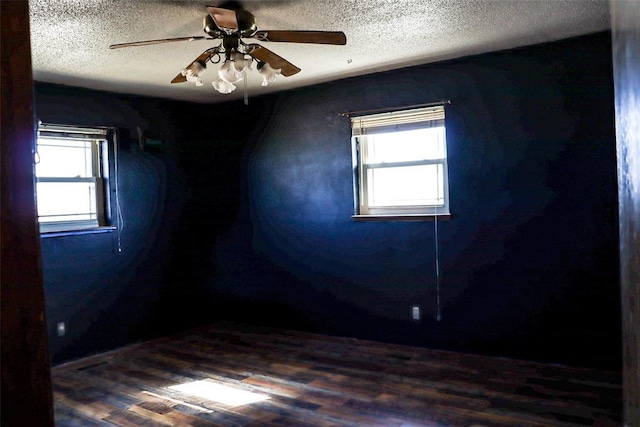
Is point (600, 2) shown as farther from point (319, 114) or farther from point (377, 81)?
point (319, 114)

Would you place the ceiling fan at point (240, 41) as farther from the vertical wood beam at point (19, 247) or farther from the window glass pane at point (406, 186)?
the vertical wood beam at point (19, 247)

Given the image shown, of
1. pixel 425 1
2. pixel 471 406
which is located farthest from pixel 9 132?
pixel 471 406

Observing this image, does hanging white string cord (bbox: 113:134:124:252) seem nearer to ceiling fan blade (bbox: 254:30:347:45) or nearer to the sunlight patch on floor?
the sunlight patch on floor

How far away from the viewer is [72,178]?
414 centimetres

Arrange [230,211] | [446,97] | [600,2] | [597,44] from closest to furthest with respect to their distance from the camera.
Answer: [600,2], [597,44], [446,97], [230,211]

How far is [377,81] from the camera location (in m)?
4.06

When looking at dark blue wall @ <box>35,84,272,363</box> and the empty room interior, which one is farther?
dark blue wall @ <box>35,84,272,363</box>

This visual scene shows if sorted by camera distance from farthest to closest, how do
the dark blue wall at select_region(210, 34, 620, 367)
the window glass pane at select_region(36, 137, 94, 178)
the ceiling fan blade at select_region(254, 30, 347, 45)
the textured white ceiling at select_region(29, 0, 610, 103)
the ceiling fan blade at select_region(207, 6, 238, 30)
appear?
the window glass pane at select_region(36, 137, 94, 178) < the dark blue wall at select_region(210, 34, 620, 367) < the textured white ceiling at select_region(29, 0, 610, 103) < the ceiling fan blade at select_region(254, 30, 347, 45) < the ceiling fan blade at select_region(207, 6, 238, 30)

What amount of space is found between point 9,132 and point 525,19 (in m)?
2.95

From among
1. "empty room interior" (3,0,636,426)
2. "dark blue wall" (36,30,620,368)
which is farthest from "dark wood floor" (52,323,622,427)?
"dark blue wall" (36,30,620,368)

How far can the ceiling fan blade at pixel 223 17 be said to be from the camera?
2.11m

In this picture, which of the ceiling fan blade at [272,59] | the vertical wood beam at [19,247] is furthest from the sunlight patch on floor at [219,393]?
the vertical wood beam at [19,247]

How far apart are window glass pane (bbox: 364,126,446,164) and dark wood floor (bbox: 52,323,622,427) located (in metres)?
1.57

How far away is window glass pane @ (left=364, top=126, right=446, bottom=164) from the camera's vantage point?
384 centimetres
